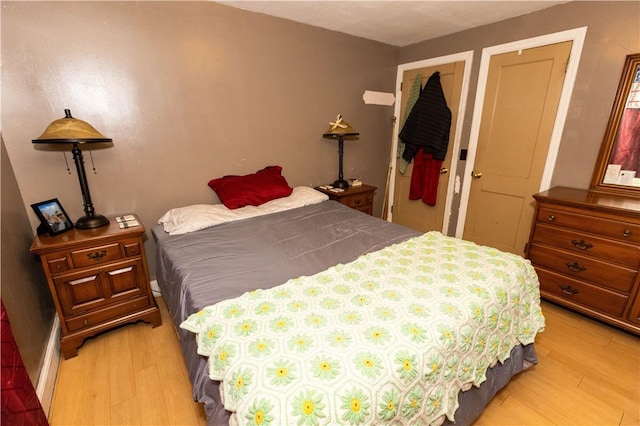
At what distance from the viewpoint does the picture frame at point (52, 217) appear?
66.1 inches

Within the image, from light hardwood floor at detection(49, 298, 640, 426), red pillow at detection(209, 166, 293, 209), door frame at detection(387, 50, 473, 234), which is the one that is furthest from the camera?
door frame at detection(387, 50, 473, 234)

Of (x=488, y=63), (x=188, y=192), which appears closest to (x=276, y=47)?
(x=188, y=192)

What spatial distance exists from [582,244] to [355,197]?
1821 millimetres

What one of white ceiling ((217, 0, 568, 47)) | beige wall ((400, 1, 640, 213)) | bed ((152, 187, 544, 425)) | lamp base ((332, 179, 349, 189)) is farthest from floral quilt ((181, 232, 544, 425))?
white ceiling ((217, 0, 568, 47))

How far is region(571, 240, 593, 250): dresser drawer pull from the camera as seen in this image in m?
1.97

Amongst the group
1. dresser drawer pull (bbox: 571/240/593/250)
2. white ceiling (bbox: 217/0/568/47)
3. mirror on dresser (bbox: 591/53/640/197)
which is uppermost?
white ceiling (bbox: 217/0/568/47)

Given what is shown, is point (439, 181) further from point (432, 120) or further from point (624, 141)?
point (624, 141)

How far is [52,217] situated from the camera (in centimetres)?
175

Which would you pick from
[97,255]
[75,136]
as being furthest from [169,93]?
[97,255]

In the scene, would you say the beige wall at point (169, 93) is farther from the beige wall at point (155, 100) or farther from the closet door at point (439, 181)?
the closet door at point (439, 181)

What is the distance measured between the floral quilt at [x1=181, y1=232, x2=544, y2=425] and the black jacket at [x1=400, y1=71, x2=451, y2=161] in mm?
1869

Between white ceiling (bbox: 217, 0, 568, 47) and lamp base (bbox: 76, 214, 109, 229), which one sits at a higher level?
white ceiling (bbox: 217, 0, 568, 47)

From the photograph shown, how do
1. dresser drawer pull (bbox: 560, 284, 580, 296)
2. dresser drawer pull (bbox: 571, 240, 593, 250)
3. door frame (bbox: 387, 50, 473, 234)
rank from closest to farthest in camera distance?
dresser drawer pull (bbox: 571, 240, 593, 250) → dresser drawer pull (bbox: 560, 284, 580, 296) → door frame (bbox: 387, 50, 473, 234)

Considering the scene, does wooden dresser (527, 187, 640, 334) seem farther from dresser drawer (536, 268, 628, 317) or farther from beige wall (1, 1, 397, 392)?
beige wall (1, 1, 397, 392)
